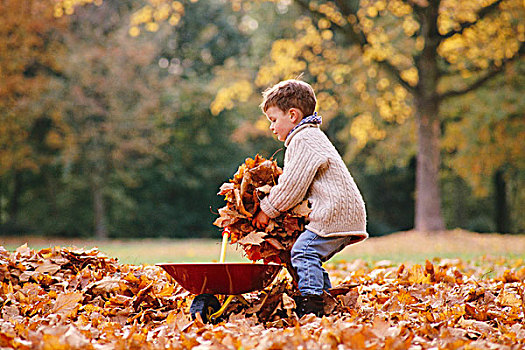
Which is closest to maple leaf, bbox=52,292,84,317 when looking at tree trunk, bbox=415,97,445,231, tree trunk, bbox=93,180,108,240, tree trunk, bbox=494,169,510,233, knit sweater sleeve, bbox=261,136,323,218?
knit sweater sleeve, bbox=261,136,323,218

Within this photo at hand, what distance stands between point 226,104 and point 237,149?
30.8 feet

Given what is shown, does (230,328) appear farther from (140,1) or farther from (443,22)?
(140,1)

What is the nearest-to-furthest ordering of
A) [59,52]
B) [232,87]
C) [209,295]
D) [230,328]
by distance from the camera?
[230,328] → [209,295] → [232,87] → [59,52]

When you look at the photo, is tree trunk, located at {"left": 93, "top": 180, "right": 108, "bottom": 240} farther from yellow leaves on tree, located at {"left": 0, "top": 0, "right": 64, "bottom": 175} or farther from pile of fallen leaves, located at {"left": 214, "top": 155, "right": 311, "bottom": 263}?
pile of fallen leaves, located at {"left": 214, "top": 155, "right": 311, "bottom": 263}

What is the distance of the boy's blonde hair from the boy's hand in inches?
25.2

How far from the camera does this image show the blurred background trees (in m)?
12.6

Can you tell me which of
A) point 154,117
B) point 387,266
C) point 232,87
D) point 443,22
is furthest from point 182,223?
point 387,266

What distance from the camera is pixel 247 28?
25484 mm

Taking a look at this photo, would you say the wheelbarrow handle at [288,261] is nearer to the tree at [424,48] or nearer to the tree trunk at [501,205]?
the tree at [424,48]

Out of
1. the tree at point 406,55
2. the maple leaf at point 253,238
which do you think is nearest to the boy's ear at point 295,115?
the maple leaf at point 253,238

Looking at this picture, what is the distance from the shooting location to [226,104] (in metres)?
14.2

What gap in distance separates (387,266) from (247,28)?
67.9 ft

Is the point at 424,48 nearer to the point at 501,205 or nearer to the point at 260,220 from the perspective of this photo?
the point at 260,220

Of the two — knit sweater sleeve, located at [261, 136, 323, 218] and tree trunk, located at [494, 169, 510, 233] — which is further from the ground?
knit sweater sleeve, located at [261, 136, 323, 218]
